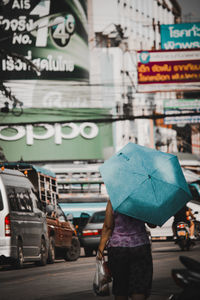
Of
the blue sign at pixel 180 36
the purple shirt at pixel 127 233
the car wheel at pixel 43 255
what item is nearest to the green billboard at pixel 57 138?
the blue sign at pixel 180 36

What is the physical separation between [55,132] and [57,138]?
456 millimetres

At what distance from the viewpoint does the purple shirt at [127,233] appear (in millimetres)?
6559

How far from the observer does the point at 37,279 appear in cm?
1380

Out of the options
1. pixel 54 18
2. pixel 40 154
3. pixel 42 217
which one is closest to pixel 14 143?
pixel 40 154

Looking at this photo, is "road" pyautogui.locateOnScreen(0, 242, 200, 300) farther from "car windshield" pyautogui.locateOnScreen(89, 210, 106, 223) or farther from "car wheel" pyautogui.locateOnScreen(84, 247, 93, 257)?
"car wheel" pyautogui.locateOnScreen(84, 247, 93, 257)

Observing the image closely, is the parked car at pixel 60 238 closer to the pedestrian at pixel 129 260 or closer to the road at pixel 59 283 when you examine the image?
the road at pixel 59 283

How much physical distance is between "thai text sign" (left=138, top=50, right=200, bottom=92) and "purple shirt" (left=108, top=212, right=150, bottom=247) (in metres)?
40.4

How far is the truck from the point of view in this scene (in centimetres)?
1967

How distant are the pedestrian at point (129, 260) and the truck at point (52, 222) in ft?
41.4

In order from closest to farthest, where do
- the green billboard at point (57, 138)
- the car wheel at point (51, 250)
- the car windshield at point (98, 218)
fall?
the car wheel at point (51, 250) < the car windshield at point (98, 218) < the green billboard at point (57, 138)

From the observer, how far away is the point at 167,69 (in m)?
47.8

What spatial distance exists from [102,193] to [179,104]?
13.1 meters

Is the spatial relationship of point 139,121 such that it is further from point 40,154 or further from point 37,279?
point 37,279

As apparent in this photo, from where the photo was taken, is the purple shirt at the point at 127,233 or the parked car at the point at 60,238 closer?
the purple shirt at the point at 127,233
